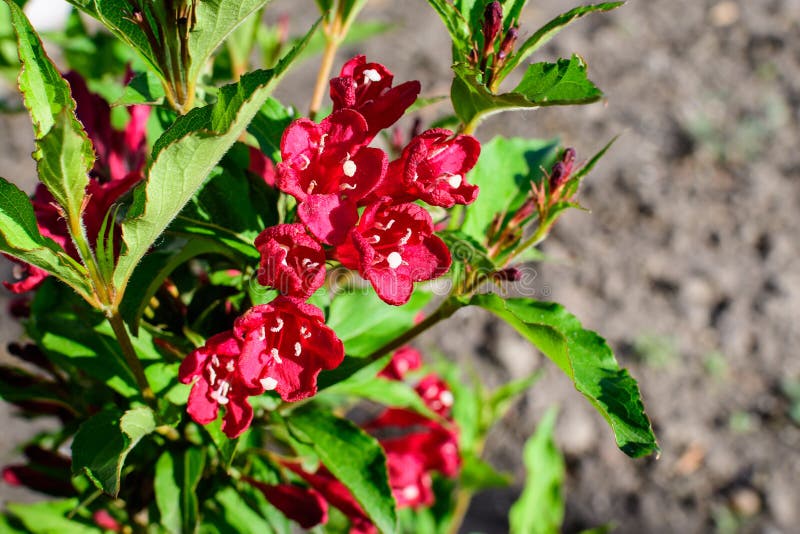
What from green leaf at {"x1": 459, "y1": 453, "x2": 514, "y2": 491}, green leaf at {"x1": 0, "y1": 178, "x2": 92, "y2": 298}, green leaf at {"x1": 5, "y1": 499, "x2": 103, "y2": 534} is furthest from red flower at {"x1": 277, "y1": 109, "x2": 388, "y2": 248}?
green leaf at {"x1": 459, "y1": 453, "x2": 514, "y2": 491}

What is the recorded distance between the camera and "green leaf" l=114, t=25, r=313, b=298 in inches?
23.9

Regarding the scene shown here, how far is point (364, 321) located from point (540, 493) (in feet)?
2.88

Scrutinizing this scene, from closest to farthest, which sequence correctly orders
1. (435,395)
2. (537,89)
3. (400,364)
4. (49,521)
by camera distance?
(537,89), (49,521), (400,364), (435,395)

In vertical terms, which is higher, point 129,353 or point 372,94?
point 372,94

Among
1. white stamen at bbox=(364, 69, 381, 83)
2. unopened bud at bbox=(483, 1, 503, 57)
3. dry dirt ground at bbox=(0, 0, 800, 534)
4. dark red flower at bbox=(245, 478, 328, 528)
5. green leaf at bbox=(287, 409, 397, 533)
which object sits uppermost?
unopened bud at bbox=(483, 1, 503, 57)

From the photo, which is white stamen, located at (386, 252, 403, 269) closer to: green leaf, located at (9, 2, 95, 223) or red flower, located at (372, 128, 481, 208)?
red flower, located at (372, 128, 481, 208)

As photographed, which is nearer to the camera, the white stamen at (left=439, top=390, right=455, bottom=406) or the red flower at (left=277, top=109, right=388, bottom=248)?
the red flower at (left=277, top=109, right=388, bottom=248)

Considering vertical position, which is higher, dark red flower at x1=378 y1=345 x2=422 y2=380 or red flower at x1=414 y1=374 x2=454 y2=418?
dark red flower at x1=378 y1=345 x2=422 y2=380

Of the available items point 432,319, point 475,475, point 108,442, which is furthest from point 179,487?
point 475,475

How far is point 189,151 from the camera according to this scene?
61 cm

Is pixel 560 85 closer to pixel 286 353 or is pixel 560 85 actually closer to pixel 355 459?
pixel 286 353

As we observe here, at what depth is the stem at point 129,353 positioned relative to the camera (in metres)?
0.77

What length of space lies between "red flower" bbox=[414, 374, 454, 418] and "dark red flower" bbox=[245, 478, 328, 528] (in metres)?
0.53

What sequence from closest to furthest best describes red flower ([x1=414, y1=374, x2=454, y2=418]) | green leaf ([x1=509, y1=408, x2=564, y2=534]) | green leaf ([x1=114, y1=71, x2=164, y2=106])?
1. green leaf ([x1=114, y1=71, x2=164, y2=106])
2. red flower ([x1=414, y1=374, x2=454, y2=418])
3. green leaf ([x1=509, y1=408, x2=564, y2=534])
